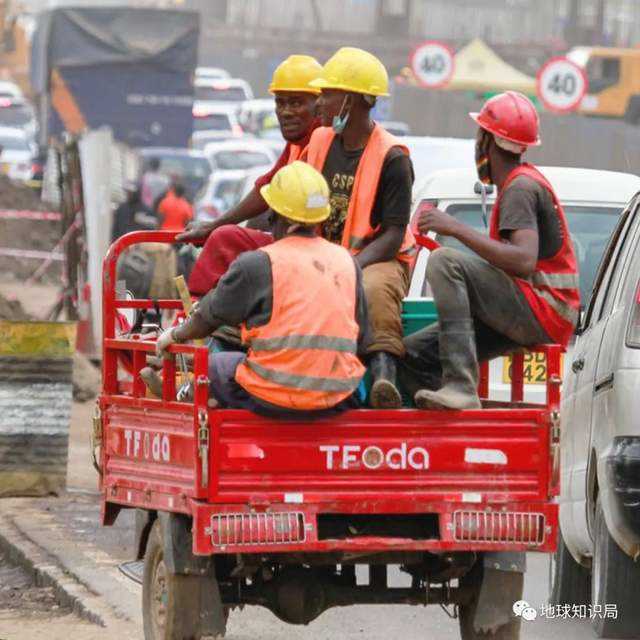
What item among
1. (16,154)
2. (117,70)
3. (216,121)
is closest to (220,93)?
(216,121)

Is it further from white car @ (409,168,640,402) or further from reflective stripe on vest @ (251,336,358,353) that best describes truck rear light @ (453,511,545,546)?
white car @ (409,168,640,402)

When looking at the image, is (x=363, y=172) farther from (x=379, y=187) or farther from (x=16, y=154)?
(x=16, y=154)

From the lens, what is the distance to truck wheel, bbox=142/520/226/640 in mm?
7102

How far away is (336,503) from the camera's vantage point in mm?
6918

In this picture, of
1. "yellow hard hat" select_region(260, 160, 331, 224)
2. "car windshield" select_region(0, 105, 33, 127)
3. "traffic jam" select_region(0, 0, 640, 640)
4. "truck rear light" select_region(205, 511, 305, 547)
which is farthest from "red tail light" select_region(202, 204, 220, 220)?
"truck rear light" select_region(205, 511, 305, 547)

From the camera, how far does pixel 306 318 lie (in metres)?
6.90

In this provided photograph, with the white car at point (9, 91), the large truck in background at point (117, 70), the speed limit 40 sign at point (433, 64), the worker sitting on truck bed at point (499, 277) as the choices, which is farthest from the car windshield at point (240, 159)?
the worker sitting on truck bed at point (499, 277)

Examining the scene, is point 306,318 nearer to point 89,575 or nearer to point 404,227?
point 404,227

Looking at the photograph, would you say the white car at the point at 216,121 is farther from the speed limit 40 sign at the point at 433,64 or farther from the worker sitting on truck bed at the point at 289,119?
the worker sitting on truck bed at the point at 289,119

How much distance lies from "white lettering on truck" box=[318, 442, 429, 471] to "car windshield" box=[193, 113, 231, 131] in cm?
4881

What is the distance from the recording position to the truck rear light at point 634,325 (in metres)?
7.78

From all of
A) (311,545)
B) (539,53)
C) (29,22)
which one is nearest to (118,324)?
(311,545)

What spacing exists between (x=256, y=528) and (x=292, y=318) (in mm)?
716

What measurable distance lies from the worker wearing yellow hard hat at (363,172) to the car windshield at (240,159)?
113ft
